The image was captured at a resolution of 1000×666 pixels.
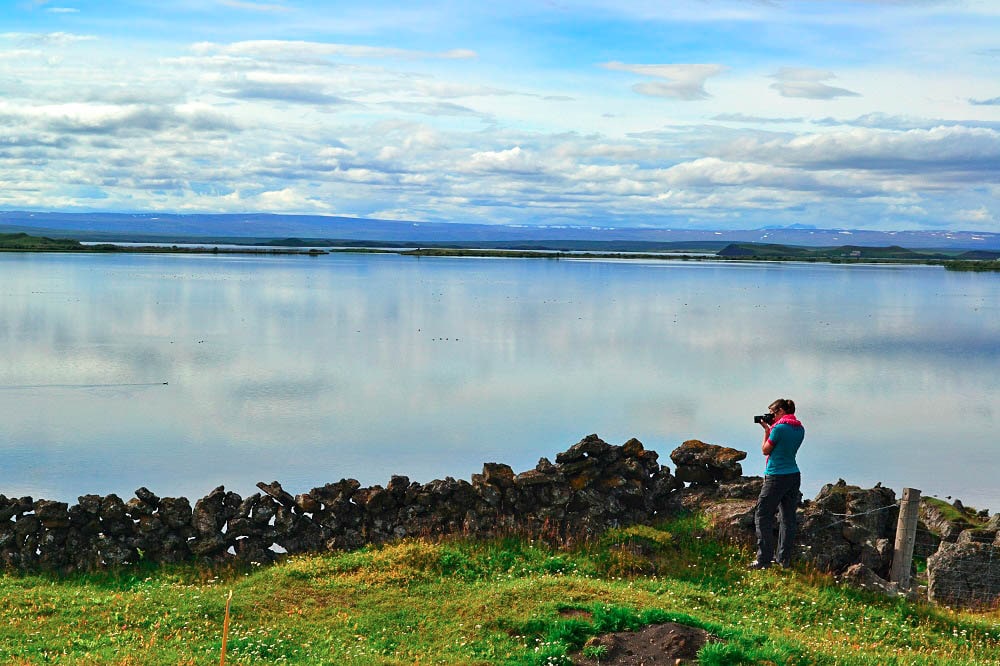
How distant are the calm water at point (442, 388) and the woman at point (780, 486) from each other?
9010 mm

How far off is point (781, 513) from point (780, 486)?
60cm

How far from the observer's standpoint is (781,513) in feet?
52.2

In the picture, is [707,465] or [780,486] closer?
[780,486]

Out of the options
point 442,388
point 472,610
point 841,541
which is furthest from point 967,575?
point 442,388

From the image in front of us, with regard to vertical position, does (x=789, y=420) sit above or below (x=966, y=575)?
above

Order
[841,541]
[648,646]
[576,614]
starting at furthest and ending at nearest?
[841,541] → [576,614] → [648,646]

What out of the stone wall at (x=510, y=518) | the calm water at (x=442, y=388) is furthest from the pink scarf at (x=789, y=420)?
the calm water at (x=442, y=388)

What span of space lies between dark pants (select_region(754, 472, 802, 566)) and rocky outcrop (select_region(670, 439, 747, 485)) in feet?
9.52

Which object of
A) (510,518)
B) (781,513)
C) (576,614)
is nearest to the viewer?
(576,614)

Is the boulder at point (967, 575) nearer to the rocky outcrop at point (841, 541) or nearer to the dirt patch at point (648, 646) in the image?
the rocky outcrop at point (841, 541)

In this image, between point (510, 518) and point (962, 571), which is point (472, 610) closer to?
point (510, 518)

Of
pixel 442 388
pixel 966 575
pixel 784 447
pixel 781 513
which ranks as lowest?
pixel 442 388

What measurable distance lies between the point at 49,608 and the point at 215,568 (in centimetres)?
327

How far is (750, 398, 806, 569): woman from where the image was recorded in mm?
15500
